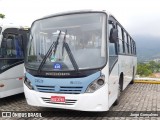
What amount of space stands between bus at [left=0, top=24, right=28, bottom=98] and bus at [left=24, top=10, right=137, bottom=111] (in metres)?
1.42

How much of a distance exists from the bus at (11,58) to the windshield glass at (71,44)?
147cm

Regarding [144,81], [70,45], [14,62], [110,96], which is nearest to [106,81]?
[110,96]

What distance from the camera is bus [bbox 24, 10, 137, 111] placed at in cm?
677

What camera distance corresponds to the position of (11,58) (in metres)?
9.26

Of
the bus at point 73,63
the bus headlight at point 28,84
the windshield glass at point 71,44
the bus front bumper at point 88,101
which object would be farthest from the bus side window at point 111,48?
the bus headlight at point 28,84

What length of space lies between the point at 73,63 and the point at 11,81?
3.28 m

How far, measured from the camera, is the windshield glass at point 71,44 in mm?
6906

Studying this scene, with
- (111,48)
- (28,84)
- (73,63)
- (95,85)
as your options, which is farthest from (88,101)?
(28,84)

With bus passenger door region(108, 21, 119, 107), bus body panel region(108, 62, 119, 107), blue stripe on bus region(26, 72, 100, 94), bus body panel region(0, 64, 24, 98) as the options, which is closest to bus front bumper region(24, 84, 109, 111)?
blue stripe on bus region(26, 72, 100, 94)

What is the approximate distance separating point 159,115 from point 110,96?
1697mm

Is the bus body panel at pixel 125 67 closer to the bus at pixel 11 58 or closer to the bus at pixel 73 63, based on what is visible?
the bus at pixel 73 63

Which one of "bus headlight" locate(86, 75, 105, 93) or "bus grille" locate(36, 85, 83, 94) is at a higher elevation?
"bus headlight" locate(86, 75, 105, 93)

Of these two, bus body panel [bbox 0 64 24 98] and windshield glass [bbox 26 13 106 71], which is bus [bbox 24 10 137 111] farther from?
bus body panel [bbox 0 64 24 98]

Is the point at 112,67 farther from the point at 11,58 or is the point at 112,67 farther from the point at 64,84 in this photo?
the point at 11,58
